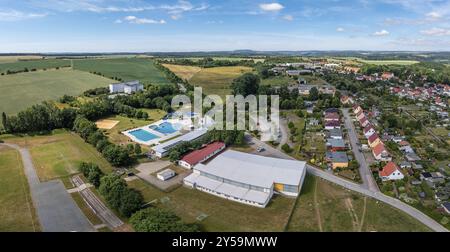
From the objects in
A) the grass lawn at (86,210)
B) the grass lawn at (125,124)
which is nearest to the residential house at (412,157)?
the grass lawn at (86,210)

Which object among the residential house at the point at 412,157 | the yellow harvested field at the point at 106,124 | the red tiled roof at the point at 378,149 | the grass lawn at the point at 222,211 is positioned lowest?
the grass lawn at the point at 222,211

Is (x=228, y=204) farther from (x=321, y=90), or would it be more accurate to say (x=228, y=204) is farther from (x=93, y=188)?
A: (x=321, y=90)

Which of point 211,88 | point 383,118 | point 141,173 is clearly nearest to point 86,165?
point 141,173

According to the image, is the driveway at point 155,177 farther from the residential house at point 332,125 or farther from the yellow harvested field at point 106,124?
the residential house at point 332,125

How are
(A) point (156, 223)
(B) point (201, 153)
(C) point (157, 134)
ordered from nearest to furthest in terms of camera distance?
1. (A) point (156, 223)
2. (B) point (201, 153)
3. (C) point (157, 134)

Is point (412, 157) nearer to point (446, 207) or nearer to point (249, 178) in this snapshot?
point (446, 207)

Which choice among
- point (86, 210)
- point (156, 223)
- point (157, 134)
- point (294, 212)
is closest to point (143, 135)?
point (157, 134)
